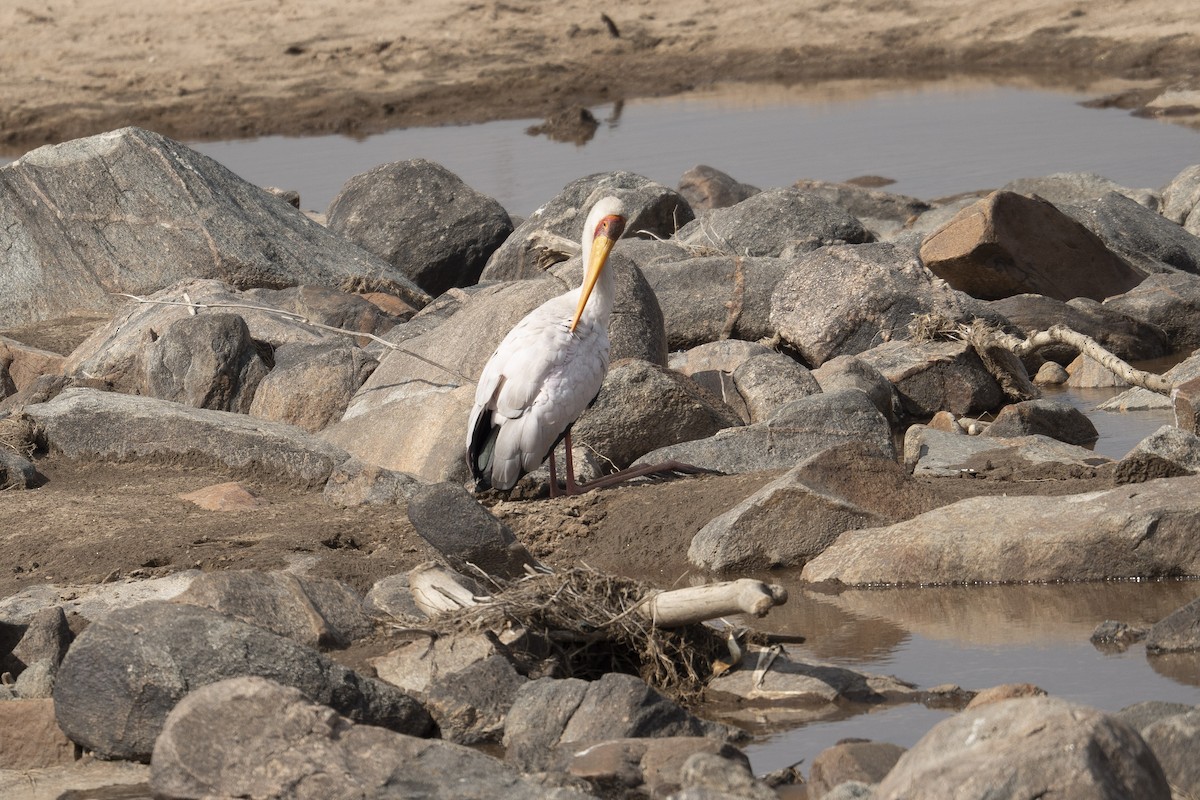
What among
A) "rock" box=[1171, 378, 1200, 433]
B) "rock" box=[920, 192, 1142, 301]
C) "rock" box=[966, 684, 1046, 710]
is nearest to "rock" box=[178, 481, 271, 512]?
"rock" box=[966, 684, 1046, 710]

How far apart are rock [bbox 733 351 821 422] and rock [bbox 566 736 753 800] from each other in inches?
194

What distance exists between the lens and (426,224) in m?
14.3

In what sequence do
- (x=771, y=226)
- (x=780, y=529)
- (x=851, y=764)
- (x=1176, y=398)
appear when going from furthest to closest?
(x=771, y=226) → (x=1176, y=398) → (x=780, y=529) → (x=851, y=764)

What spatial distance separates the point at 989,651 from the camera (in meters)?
5.89

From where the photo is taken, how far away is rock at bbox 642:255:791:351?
1170 centimetres

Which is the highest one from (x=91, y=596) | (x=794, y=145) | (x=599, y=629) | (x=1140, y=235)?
(x=599, y=629)

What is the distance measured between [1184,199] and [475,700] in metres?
12.3

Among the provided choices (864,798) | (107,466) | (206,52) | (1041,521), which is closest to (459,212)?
(107,466)

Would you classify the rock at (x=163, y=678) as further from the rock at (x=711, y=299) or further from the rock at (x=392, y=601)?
the rock at (x=711, y=299)

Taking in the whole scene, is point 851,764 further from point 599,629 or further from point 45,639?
point 45,639

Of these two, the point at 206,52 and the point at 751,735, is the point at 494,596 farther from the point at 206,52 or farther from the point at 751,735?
the point at 206,52

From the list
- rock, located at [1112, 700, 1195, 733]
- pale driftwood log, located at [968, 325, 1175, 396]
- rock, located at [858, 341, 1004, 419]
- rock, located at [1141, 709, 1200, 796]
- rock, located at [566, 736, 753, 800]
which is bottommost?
rock, located at [858, 341, 1004, 419]

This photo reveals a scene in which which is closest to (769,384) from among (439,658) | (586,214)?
(586,214)

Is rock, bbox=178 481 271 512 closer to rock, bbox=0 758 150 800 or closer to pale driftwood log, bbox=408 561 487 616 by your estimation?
pale driftwood log, bbox=408 561 487 616
